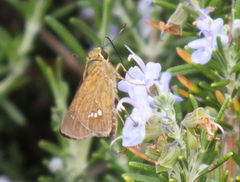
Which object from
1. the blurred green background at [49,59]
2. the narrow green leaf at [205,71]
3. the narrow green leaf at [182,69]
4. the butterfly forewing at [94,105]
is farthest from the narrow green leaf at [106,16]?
the narrow green leaf at [205,71]

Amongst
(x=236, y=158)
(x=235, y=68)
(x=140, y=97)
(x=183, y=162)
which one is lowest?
(x=236, y=158)

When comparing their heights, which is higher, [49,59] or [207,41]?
[207,41]

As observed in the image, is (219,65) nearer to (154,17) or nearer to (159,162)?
(159,162)

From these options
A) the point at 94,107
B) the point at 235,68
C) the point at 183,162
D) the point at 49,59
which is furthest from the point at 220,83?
the point at 49,59

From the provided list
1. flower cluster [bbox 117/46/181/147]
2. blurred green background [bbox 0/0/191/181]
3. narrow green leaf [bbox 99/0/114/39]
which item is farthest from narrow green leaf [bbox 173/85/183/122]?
narrow green leaf [bbox 99/0/114/39]

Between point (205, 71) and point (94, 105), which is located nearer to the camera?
point (205, 71)

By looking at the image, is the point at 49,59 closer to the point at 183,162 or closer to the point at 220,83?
the point at 220,83

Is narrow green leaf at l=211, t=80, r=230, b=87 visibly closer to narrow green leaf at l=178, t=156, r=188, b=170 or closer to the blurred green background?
narrow green leaf at l=178, t=156, r=188, b=170
